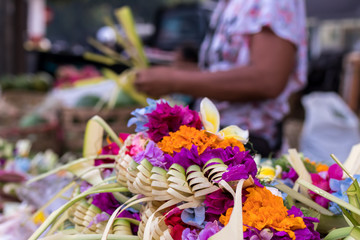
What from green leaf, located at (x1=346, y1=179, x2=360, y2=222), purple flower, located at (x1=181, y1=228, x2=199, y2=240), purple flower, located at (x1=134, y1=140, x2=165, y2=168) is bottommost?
purple flower, located at (x1=181, y1=228, x2=199, y2=240)

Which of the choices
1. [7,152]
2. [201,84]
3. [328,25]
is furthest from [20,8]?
[328,25]

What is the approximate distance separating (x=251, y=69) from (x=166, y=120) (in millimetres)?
718

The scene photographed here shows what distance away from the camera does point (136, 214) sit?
643mm

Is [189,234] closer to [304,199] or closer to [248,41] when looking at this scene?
[304,199]

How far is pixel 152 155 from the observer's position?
58 centimetres

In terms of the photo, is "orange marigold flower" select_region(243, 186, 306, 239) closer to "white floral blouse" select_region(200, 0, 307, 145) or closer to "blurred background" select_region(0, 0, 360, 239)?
"blurred background" select_region(0, 0, 360, 239)

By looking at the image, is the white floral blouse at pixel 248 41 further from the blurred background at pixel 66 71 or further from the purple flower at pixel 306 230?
the purple flower at pixel 306 230

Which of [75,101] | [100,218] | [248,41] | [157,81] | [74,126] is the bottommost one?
[74,126]

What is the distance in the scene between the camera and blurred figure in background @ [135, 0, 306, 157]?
1249mm

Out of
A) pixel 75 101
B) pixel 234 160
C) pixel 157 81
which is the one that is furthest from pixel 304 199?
pixel 75 101

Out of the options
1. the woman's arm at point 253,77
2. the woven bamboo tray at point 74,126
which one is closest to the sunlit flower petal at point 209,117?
the woman's arm at point 253,77

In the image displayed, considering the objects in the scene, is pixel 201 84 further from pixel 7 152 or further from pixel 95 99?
pixel 95 99

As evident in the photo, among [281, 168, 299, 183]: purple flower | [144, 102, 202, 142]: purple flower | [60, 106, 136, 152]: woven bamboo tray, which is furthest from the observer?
[60, 106, 136, 152]: woven bamboo tray

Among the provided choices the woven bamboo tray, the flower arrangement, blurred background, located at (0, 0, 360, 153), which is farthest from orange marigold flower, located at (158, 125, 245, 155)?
the woven bamboo tray
